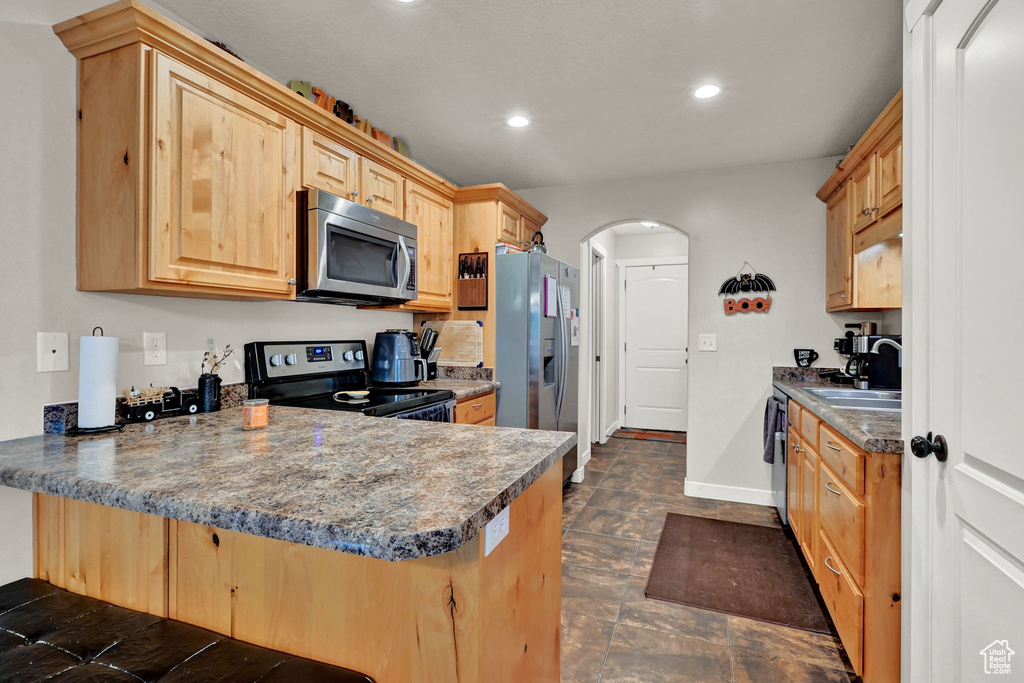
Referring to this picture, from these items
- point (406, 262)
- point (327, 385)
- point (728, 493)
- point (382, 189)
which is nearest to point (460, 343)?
point (406, 262)

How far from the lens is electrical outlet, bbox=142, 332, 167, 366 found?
1.75 m

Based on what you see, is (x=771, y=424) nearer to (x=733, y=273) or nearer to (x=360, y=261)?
(x=733, y=273)

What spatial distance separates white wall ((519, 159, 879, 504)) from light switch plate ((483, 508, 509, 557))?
303 cm

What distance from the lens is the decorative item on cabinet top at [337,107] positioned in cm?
224

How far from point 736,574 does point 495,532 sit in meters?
2.10

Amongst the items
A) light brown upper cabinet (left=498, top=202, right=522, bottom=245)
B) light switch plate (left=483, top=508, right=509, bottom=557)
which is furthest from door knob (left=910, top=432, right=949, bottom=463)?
light brown upper cabinet (left=498, top=202, right=522, bottom=245)

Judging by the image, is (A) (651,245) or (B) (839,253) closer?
(B) (839,253)

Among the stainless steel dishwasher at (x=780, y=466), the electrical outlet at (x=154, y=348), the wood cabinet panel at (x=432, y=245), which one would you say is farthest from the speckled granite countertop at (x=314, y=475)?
the stainless steel dishwasher at (x=780, y=466)

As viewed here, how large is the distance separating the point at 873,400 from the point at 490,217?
2.47 m

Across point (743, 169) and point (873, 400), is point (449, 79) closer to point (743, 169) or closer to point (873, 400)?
point (743, 169)

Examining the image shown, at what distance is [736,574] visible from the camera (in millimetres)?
2449

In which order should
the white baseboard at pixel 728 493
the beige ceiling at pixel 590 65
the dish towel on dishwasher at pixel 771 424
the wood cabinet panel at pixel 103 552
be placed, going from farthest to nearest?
1. the white baseboard at pixel 728 493
2. the dish towel on dishwasher at pixel 771 424
3. the beige ceiling at pixel 590 65
4. the wood cabinet panel at pixel 103 552

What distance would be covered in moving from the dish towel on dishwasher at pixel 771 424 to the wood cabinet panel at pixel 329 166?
9.19ft

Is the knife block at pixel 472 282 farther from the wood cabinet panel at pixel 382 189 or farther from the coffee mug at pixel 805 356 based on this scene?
the coffee mug at pixel 805 356
